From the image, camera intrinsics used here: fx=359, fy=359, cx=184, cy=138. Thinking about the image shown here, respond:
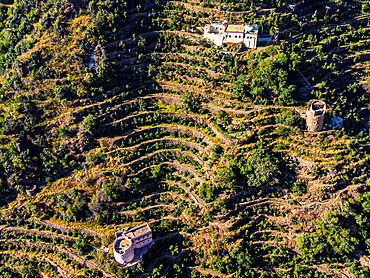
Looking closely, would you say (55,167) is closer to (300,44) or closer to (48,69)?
(48,69)

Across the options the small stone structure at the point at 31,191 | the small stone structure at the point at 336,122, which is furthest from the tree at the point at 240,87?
the small stone structure at the point at 31,191

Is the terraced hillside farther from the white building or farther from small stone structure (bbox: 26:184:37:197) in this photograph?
the white building

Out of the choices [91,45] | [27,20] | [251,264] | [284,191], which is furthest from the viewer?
[27,20]

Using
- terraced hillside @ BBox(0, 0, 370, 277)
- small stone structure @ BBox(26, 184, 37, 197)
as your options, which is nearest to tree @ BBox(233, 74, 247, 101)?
terraced hillside @ BBox(0, 0, 370, 277)

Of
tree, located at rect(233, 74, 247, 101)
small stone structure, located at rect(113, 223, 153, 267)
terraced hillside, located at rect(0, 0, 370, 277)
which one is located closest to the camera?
small stone structure, located at rect(113, 223, 153, 267)

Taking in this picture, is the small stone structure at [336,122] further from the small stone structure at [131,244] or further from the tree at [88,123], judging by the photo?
the tree at [88,123]

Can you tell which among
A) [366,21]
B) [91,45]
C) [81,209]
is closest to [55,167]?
[81,209]
